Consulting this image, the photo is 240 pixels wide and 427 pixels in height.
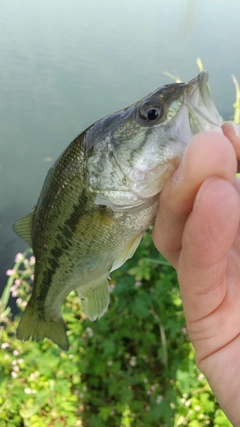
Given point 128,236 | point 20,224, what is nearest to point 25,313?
point 20,224

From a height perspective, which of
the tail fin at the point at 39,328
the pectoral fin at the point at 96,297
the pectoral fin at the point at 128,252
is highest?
the pectoral fin at the point at 128,252

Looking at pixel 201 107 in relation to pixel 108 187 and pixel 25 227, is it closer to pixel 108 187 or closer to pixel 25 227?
pixel 108 187

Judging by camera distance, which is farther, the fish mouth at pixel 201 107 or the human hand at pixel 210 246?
the fish mouth at pixel 201 107

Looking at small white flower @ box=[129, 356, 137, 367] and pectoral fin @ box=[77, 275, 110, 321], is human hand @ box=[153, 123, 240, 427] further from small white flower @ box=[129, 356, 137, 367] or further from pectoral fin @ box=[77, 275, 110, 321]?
small white flower @ box=[129, 356, 137, 367]

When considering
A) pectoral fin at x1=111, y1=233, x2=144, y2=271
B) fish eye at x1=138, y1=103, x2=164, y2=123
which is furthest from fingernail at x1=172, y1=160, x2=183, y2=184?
pectoral fin at x1=111, y1=233, x2=144, y2=271

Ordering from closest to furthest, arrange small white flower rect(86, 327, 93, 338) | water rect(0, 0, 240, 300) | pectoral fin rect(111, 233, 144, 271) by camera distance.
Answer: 1. pectoral fin rect(111, 233, 144, 271)
2. small white flower rect(86, 327, 93, 338)
3. water rect(0, 0, 240, 300)

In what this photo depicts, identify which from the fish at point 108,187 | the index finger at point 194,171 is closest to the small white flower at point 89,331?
the fish at point 108,187

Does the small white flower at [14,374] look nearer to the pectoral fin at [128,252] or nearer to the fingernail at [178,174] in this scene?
the pectoral fin at [128,252]

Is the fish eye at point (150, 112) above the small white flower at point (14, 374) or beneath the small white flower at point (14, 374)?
above

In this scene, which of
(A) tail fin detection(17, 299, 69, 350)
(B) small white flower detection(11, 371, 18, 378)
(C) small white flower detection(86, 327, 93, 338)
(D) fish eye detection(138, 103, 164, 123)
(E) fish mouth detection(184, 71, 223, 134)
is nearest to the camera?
(E) fish mouth detection(184, 71, 223, 134)
